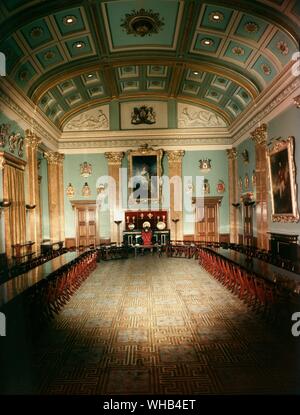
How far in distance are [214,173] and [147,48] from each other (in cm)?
864

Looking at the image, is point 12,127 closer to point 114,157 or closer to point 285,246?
point 114,157

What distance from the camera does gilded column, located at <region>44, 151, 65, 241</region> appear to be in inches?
738

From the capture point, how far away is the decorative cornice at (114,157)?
63.6 feet

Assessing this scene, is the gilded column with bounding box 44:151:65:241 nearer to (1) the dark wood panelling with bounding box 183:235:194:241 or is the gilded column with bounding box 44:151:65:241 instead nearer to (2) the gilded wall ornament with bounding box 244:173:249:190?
(1) the dark wood panelling with bounding box 183:235:194:241

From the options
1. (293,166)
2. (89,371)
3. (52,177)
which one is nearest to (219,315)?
(89,371)

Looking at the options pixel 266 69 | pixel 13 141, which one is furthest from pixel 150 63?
pixel 13 141

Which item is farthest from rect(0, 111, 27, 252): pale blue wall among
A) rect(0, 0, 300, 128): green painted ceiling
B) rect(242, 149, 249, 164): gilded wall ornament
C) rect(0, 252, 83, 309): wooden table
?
rect(242, 149, 249, 164): gilded wall ornament

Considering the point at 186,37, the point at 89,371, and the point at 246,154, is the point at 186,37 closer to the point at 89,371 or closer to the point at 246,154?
the point at 246,154

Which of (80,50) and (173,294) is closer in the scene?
(173,294)

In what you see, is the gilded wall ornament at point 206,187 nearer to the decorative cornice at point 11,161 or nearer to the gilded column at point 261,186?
the gilded column at point 261,186

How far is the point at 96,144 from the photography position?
1956 cm

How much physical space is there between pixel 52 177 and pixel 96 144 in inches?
121

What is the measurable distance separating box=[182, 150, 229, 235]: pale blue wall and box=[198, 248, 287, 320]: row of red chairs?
8189mm

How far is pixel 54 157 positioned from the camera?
61.9 ft
